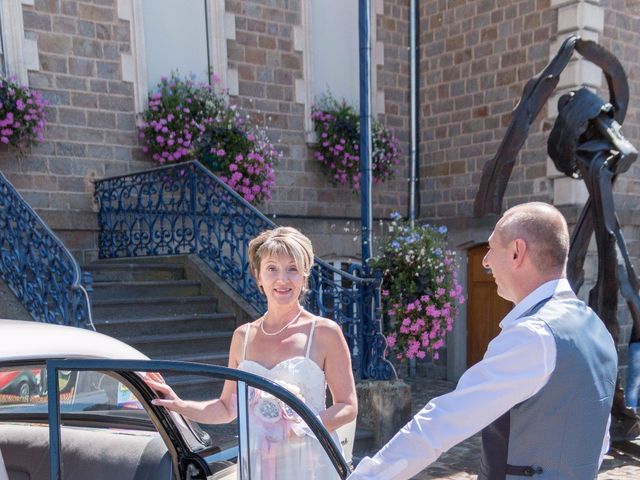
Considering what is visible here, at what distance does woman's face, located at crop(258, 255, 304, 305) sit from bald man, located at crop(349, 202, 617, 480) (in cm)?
100

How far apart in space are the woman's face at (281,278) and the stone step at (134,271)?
5217 mm

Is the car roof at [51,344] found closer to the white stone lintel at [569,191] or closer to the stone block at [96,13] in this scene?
the stone block at [96,13]

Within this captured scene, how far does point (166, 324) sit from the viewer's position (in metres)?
6.67

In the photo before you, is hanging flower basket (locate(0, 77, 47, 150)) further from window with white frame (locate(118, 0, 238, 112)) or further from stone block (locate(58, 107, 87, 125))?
window with white frame (locate(118, 0, 238, 112))

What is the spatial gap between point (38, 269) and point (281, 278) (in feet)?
12.7

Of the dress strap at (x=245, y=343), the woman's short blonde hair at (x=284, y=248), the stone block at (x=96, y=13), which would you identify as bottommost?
the dress strap at (x=245, y=343)

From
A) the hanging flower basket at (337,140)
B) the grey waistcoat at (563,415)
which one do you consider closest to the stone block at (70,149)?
the hanging flower basket at (337,140)

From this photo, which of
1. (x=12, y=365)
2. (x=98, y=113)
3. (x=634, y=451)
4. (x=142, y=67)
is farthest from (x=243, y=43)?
(x=12, y=365)

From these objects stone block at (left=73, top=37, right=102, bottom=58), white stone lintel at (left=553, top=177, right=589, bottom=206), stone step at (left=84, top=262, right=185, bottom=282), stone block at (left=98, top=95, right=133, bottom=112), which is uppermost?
stone block at (left=73, top=37, right=102, bottom=58)

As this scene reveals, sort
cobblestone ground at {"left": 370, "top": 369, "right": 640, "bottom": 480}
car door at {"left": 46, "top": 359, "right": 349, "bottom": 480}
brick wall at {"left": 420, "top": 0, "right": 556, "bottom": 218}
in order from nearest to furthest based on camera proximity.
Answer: car door at {"left": 46, "top": 359, "right": 349, "bottom": 480} < cobblestone ground at {"left": 370, "top": 369, "right": 640, "bottom": 480} < brick wall at {"left": 420, "top": 0, "right": 556, "bottom": 218}

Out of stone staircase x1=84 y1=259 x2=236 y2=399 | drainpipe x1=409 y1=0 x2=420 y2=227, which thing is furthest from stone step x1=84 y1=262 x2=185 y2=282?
drainpipe x1=409 y1=0 x2=420 y2=227

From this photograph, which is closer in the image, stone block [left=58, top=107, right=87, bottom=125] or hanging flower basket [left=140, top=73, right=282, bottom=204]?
stone block [left=58, top=107, right=87, bottom=125]

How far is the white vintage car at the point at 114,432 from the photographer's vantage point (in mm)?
1981

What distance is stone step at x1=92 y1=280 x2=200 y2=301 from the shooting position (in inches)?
277
